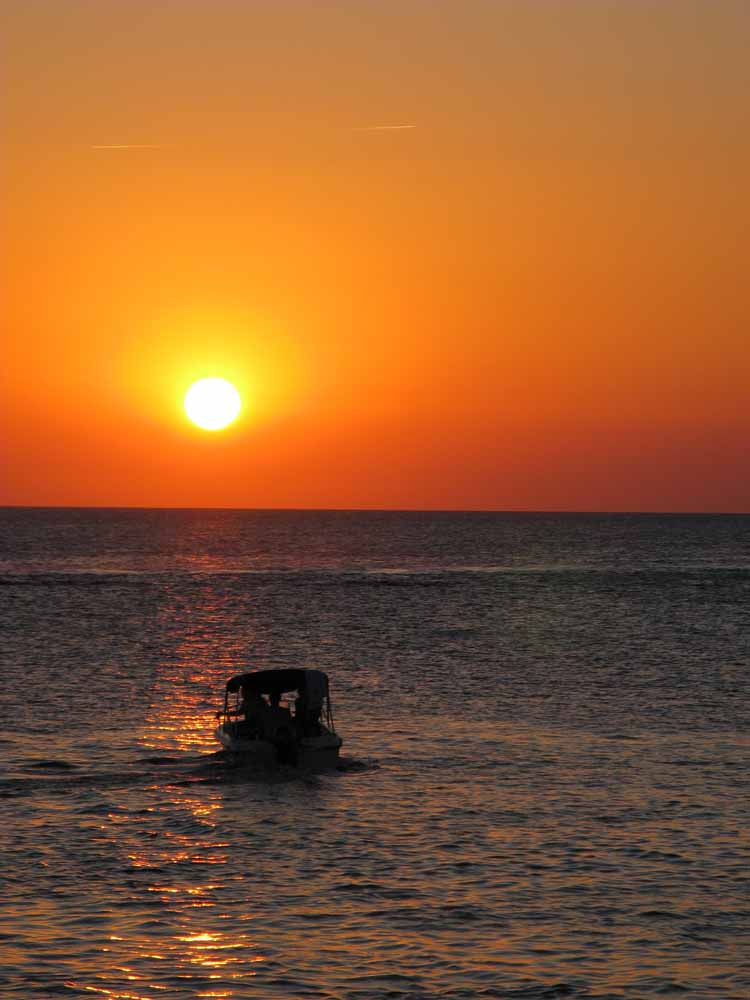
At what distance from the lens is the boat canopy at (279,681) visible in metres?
47.6

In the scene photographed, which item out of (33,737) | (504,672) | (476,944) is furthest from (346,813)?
(504,672)

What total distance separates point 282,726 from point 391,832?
11152 mm

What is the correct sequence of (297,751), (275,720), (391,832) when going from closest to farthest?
(391,832) < (297,751) < (275,720)

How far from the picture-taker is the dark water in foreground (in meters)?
25.1

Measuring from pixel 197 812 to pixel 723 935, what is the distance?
1605 centimetres

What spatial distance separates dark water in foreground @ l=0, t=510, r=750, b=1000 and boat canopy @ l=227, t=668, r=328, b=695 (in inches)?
101

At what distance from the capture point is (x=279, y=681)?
4822 centimetres

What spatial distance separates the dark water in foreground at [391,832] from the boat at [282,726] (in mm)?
791

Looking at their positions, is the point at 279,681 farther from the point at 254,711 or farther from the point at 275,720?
the point at 275,720

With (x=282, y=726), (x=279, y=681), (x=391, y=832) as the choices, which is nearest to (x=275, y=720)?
(x=282, y=726)

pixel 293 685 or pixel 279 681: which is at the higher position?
pixel 279 681

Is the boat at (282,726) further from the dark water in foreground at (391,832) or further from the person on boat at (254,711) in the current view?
the dark water in foreground at (391,832)

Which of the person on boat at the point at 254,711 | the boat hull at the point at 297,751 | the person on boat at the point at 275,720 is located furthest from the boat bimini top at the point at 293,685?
the boat hull at the point at 297,751

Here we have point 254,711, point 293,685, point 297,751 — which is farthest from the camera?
point 293,685
